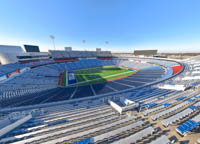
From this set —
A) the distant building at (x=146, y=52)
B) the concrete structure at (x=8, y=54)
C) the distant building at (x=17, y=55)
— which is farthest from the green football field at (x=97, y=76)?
the concrete structure at (x=8, y=54)

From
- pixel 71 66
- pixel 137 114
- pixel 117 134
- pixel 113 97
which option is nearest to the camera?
pixel 117 134

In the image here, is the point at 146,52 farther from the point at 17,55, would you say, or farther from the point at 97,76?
the point at 17,55

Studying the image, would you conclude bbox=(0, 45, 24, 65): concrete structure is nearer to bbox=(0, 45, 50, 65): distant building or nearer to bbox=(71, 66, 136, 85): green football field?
bbox=(0, 45, 50, 65): distant building

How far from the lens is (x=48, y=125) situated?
6.99 m

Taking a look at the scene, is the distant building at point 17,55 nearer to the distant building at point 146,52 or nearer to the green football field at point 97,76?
the green football field at point 97,76

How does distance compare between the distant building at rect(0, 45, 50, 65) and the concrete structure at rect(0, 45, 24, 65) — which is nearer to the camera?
the distant building at rect(0, 45, 50, 65)

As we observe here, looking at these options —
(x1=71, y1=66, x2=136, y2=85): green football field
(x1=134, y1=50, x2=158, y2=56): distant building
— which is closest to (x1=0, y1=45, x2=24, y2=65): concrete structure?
(x1=71, y1=66, x2=136, y2=85): green football field

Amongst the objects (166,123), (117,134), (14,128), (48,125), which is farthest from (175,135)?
(14,128)

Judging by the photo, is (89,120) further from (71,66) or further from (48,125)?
(71,66)

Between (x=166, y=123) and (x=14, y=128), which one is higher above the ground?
(x=166, y=123)

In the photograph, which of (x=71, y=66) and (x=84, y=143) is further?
(x=71, y=66)

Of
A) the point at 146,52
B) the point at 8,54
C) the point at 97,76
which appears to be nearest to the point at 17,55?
the point at 8,54

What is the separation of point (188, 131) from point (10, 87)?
114 feet

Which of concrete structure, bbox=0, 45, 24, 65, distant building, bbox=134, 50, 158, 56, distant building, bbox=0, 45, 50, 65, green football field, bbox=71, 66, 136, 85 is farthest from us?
distant building, bbox=134, 50, 158, 56
